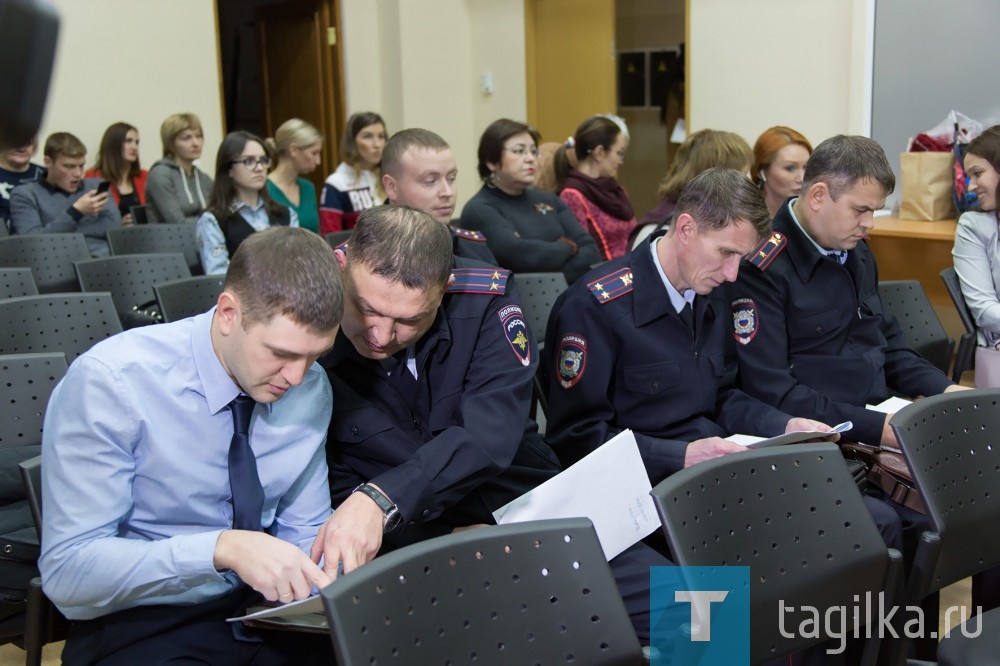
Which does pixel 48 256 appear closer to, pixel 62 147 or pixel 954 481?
pixel 62 147

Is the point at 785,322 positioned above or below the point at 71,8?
below

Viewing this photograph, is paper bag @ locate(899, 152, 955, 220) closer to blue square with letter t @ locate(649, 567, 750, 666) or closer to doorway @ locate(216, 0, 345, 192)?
Answer: blue square with letter t @ locate(649, 567, 750, 666)

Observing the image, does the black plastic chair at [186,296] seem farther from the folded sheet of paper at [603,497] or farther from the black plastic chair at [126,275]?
the folded sheet of paper at [603,497]

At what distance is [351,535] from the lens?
1625mm

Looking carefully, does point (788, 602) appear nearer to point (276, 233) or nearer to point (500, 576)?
point (500, 576)

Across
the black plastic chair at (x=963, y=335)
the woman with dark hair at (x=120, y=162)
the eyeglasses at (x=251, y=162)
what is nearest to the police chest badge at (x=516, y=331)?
the black plastic chair at (x=963, y=335)

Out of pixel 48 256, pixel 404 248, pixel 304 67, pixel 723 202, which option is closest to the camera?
pixel 404 248

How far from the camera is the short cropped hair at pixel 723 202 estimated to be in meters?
2.28

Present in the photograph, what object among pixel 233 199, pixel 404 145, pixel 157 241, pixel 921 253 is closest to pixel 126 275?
pixel 233 199

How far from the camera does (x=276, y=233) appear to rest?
5.18 ft

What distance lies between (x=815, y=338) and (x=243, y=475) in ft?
5.85

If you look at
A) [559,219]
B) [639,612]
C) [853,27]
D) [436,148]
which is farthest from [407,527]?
[853,27]

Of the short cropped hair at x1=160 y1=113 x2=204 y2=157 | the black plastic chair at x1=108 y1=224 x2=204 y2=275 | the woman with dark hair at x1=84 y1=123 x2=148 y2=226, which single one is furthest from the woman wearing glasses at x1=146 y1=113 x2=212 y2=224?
the black plastic chair at x1=108 y1=224 x2=204 y2=275

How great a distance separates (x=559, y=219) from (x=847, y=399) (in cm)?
192
